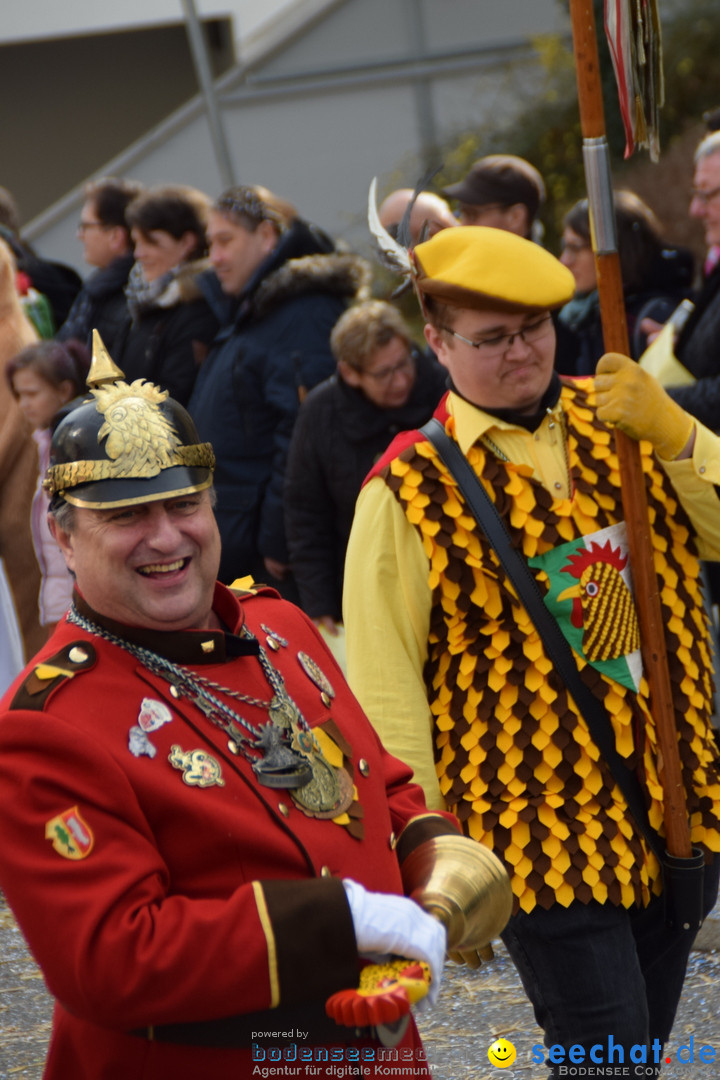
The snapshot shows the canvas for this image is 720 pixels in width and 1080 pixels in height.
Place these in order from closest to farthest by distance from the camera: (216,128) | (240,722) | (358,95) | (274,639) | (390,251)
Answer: (240,722)
(274,639)
(390,251)
(216,128)
(358,95)

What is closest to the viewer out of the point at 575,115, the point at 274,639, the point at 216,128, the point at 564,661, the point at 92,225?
the point at 274,639

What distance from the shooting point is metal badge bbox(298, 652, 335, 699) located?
226cm

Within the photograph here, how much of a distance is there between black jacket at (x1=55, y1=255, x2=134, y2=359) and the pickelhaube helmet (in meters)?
4.38

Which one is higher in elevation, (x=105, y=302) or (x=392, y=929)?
(x=392, y=929)

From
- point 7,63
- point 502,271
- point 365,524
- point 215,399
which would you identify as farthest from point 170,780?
point 7,63

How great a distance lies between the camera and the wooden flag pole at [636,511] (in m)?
2.67

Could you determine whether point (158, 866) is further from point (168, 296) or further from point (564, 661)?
point (168, 296)

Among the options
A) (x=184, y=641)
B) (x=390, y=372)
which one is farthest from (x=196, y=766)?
(x=390, y=372)

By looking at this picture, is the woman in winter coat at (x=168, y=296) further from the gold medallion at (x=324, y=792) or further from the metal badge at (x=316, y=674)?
the gold medallion at (x=324, y=792)

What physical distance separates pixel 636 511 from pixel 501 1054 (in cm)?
170

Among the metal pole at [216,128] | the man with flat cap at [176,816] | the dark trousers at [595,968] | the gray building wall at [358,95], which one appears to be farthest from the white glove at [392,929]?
the gray building wall at [358,95]

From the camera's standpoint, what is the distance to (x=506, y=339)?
8.92 ft

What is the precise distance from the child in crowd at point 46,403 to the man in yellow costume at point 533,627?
9.13 feet

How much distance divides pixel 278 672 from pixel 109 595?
32cm
